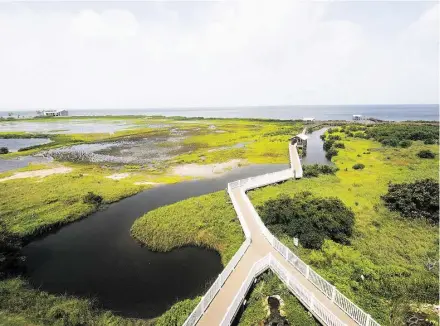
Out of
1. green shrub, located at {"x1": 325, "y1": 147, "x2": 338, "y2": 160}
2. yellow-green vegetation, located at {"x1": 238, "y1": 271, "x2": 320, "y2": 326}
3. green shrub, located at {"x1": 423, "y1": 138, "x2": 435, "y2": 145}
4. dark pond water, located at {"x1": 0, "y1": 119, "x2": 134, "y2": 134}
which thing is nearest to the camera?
yellow-green vegetation, located at {"x1": 238, "y1": 271, "x2": 320, "y2": 326}

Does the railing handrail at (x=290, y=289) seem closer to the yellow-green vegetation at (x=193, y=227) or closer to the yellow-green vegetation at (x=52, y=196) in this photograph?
the yellow-green vegetation at (x=193, y=227)

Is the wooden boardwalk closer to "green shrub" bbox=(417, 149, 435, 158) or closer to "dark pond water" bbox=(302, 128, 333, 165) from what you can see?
"dark pond water" bbox=(302, 128, 333, 165)

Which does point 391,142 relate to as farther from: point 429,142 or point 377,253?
point 377,253

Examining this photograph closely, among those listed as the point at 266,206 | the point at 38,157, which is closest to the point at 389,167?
the point at 266,206

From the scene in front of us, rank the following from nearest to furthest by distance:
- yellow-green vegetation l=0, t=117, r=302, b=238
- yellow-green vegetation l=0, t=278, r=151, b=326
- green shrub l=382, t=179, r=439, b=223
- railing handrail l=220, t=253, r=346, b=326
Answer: railing handrail l=220, t=253, r=346, b=326 < yellow-green vegetation l=0, t=278, r=151, b=326 < green shrub l=382, t=179, r=439, b=223 < yellow-green vegetation l=0, t=117, r=302, b=238

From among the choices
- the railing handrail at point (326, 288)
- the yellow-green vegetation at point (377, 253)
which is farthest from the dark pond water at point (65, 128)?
the railing handrail at point (326, 288)

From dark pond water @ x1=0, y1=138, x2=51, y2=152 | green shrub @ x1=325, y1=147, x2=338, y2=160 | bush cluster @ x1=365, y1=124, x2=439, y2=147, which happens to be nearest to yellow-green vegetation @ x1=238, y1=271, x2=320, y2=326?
green shrub @ x1=325, y1=147, x2=338, y2=160
